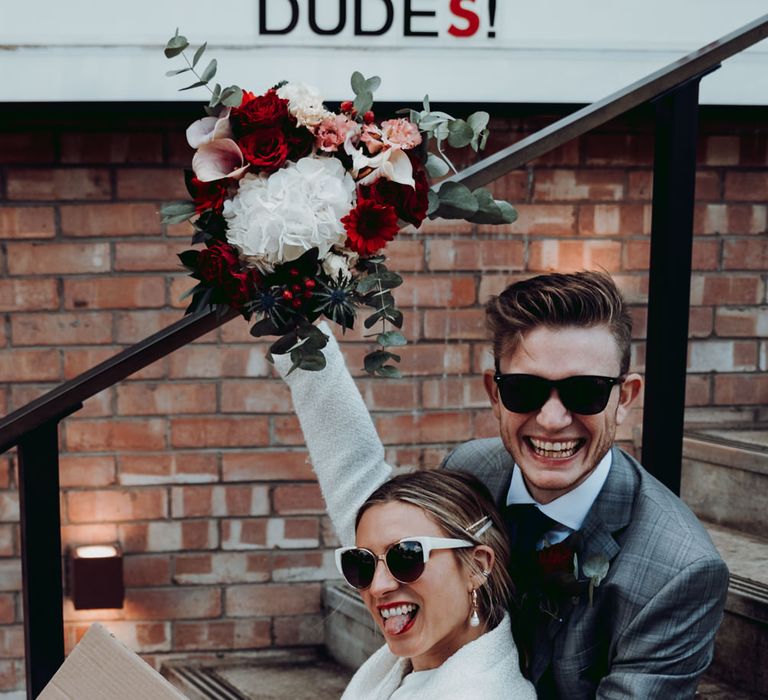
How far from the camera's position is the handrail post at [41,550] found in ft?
4.87

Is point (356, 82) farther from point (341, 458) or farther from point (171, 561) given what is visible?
point (171, 561)

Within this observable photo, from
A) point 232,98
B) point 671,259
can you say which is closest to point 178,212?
point 232,98

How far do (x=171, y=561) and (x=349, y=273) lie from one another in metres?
1.66

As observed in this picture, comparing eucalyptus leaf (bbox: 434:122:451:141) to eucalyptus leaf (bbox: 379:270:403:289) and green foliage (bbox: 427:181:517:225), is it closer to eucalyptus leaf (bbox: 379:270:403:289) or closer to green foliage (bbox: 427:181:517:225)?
green foliage (bbox: 427:181:517:225)

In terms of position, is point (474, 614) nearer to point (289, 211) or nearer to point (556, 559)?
point (556, 559)

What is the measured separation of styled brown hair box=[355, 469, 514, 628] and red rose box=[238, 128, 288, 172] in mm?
502

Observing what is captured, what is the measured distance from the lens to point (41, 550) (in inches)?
59.4

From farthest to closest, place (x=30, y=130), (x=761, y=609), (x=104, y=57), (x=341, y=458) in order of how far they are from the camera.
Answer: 1. (x=30, y=130)
2. (x=104, y=57)
3. (x=761, y=609)
4. (x=341, y=458)

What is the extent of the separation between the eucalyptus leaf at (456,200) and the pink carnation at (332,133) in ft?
0.63

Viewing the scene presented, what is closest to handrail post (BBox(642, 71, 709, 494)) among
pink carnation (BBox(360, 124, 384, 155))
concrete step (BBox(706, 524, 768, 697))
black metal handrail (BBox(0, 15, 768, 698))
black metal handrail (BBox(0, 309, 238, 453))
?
black metal handrail (BBox(0, 15, 768, 698))

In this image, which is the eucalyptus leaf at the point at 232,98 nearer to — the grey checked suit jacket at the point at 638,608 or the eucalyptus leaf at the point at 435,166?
the eucalyptus leaf at the point at 435,166

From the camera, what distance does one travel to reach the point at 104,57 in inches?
93.4

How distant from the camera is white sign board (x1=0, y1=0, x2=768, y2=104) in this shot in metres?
2.36

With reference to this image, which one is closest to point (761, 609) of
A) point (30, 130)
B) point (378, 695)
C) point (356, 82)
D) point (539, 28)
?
point (378, 695)
